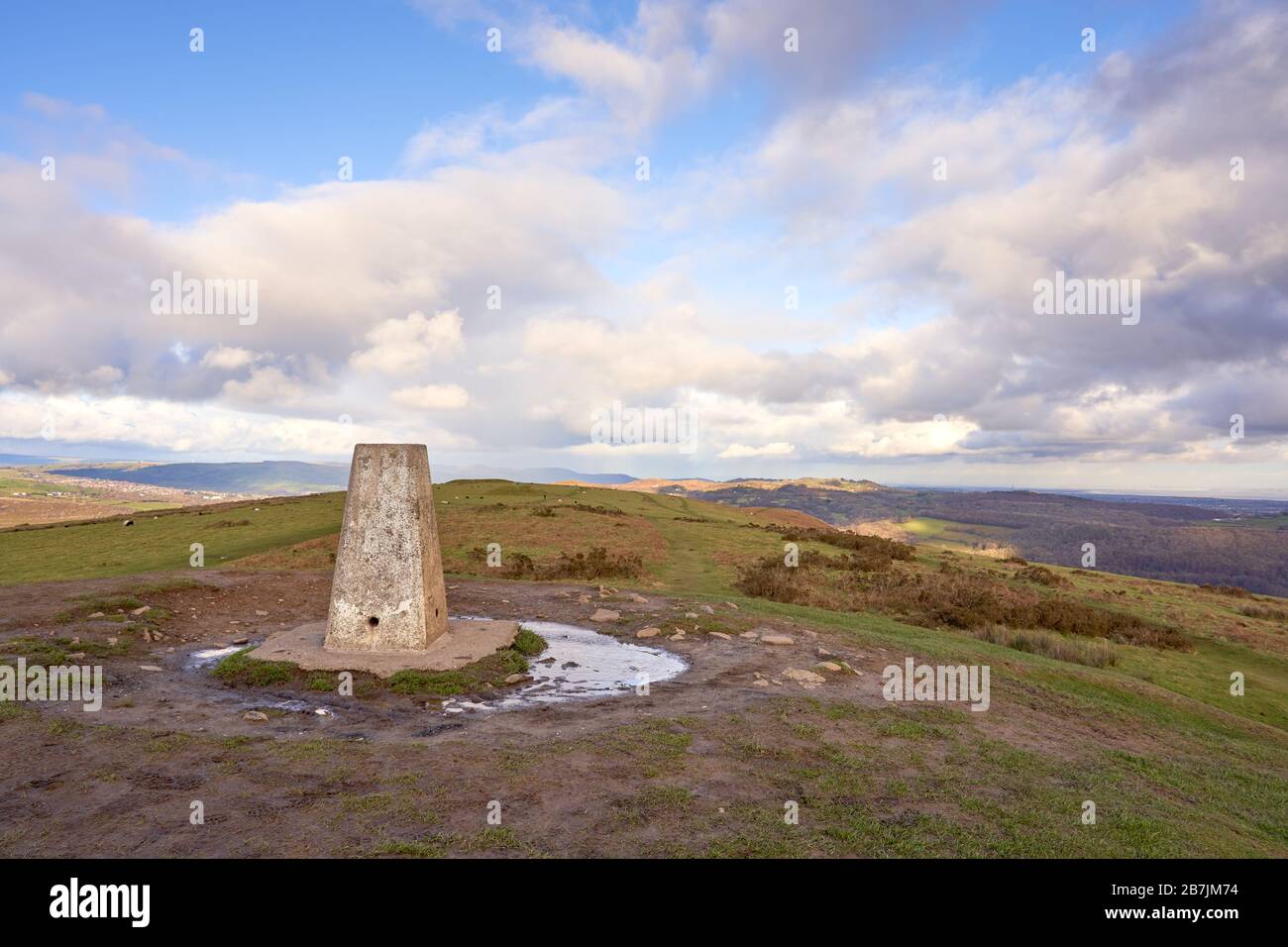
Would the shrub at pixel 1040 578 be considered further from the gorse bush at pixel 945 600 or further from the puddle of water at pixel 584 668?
the puddle of water at pixel 584 668

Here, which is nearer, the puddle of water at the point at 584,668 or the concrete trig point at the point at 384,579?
the puddle of water at the point at 584,668

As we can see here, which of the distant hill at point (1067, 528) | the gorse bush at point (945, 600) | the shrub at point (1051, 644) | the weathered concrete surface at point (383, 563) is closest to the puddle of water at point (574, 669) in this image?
the weathered concrete surface at point (383, 563)

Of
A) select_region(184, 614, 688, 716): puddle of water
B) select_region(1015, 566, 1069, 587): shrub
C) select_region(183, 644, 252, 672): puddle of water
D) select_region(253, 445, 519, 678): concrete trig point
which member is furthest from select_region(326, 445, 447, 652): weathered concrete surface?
select_region(1015, 566, 1069, 587): shrub

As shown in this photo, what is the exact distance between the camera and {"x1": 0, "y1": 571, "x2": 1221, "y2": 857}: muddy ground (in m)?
5.81

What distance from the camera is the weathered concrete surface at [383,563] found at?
12.7 meters

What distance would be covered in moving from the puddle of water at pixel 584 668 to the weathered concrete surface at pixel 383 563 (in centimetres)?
259

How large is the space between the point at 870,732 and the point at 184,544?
32.0m

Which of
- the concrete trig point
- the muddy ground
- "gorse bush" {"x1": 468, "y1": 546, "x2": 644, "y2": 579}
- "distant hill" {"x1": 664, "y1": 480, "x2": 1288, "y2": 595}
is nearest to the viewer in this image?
the muddy ground

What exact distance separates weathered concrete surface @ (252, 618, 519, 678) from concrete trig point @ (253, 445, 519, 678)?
2 cm

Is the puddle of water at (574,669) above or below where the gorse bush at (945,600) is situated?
above

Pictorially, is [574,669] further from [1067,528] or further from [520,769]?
[1067,528]

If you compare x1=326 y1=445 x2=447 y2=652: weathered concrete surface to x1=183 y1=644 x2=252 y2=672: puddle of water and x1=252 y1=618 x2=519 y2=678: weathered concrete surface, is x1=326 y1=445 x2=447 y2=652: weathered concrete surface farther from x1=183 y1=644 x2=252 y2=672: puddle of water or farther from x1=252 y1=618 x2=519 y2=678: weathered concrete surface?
x1=183 y1=644 x2=252 y2=672: puddle of water
